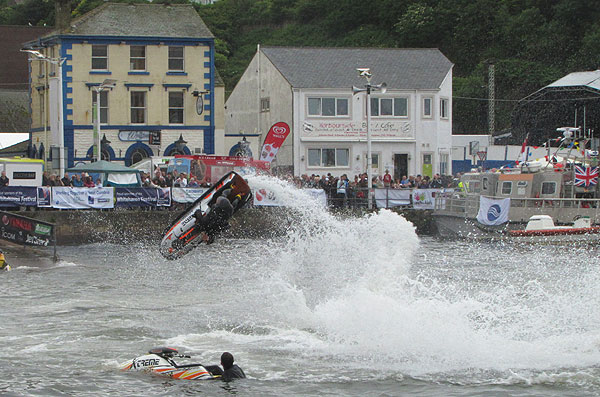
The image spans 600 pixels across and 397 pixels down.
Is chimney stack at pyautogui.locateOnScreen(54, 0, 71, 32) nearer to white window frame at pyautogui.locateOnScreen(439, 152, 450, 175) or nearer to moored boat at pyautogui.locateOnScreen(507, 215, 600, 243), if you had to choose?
white window frame at pyautogui.locateOnScreen(439, 152, 450, 175)

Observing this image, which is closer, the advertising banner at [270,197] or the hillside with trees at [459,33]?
the advertising banner at [270,197]

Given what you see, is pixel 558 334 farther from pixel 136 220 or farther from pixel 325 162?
pixel 325 162

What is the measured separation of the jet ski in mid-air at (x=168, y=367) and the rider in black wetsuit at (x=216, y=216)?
18.9 ft

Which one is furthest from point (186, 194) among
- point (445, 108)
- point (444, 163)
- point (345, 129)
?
point (445, 108)

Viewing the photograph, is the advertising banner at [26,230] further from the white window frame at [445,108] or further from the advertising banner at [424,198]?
the white window frame at [445,108]

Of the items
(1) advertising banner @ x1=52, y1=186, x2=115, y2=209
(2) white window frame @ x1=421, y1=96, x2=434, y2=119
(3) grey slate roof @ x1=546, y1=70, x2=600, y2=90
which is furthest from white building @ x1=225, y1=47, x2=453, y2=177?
(1) advertising banner @ x1=52, y1=186, x2=115, y2=209

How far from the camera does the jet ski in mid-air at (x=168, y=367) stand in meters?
16.4

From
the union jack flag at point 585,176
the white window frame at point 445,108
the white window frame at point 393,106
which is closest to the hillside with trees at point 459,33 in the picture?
the white window frame at point 445,108

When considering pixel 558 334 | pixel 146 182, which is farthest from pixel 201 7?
pixel 558 334

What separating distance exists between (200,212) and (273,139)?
20.2m

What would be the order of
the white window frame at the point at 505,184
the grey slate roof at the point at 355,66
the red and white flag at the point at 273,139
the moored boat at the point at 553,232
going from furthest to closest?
1. the grey slate roof at the point at 355,66
2. the red and white flag at the point at 273,139
3. the white window frame at the point at 505,184
4. the moored boat at the point at 553,232

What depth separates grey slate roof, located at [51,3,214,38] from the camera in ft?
176

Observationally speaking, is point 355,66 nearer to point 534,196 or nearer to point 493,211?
point 493,211

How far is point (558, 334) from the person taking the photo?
19.6m
